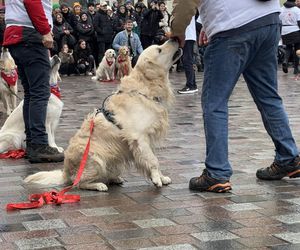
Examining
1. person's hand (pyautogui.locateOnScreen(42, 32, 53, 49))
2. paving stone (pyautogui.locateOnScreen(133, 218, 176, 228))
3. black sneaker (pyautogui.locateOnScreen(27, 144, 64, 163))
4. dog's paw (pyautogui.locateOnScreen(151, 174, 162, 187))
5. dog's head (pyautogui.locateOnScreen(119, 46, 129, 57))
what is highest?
person's hand (pyautogui.locateOnScreen(42, 32, 53, 49))

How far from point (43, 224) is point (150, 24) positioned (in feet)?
58.1

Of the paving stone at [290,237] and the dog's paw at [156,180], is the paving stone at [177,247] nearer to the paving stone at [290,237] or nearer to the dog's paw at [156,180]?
the paving stone at [290,237]

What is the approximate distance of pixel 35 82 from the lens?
22.0 ft

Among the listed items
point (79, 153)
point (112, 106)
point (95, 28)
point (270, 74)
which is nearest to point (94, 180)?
point (79, 153)

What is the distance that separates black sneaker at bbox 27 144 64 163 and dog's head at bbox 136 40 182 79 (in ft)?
5.83

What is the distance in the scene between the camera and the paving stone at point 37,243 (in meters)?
3.67

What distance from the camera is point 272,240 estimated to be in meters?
3.70

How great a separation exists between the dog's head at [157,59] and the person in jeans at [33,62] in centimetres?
150

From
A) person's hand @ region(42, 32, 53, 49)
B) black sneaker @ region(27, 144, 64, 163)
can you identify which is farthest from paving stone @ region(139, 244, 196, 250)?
person's hand @ region(42, 32, 53, 49)

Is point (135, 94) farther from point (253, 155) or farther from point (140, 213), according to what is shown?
point (253, 155)

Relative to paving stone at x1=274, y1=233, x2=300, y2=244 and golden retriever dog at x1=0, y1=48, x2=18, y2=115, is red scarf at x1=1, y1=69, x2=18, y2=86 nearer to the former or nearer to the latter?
golden retriever dog at x1=0, y1=48, x2=18, y2=115

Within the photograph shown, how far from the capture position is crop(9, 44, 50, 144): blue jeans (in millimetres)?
6645

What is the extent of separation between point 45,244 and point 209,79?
6.61ft

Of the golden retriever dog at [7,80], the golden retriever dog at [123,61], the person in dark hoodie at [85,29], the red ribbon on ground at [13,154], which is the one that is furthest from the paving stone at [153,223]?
the person in dark hoodie at [85,29]
